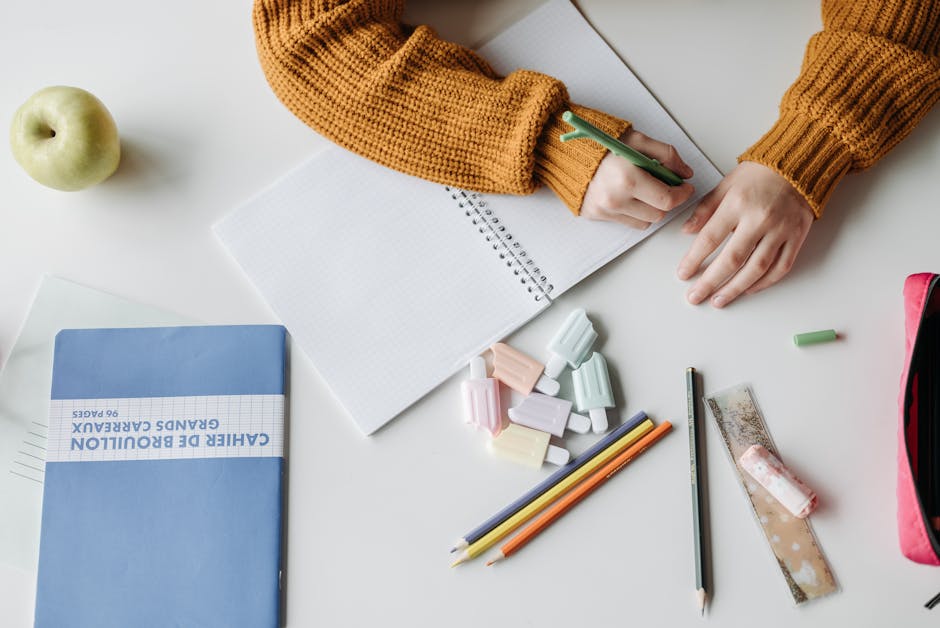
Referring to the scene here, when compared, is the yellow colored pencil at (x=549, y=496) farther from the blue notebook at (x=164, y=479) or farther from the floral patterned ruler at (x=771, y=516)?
the blue notebook at (x=164, y=479)

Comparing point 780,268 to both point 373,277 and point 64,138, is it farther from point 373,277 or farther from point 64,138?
point 64,138

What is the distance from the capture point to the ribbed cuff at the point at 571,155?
2.38 ft

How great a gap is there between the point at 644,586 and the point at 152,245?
1.78 ft

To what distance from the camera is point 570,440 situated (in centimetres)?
72

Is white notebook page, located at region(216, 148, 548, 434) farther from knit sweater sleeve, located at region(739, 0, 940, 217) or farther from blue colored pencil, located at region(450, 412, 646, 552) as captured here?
knit sweater sleeve, located at region(739, 0, 940, 217)

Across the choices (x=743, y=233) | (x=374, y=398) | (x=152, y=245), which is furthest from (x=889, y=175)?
(x=152, y=245)

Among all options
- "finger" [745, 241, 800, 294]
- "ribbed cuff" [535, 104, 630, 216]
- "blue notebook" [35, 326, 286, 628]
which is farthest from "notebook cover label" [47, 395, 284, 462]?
"finger" [745, 241, 800, 294]

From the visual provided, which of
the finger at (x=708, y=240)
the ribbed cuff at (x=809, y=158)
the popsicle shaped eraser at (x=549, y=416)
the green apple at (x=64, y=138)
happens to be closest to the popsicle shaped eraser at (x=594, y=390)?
the popsicle shaped eraser at (x=549, y=416)

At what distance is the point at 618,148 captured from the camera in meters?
0.66

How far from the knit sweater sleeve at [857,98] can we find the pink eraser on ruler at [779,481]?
0.75ft

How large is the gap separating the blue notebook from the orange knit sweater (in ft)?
0.72

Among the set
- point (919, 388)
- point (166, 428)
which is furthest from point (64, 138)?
point (919, 388)

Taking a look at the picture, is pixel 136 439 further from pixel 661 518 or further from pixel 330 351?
pixel 661 518

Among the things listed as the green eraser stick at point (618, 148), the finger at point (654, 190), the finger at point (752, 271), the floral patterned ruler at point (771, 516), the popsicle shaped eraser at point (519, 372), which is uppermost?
the green eraser stick at point (618, 148)
